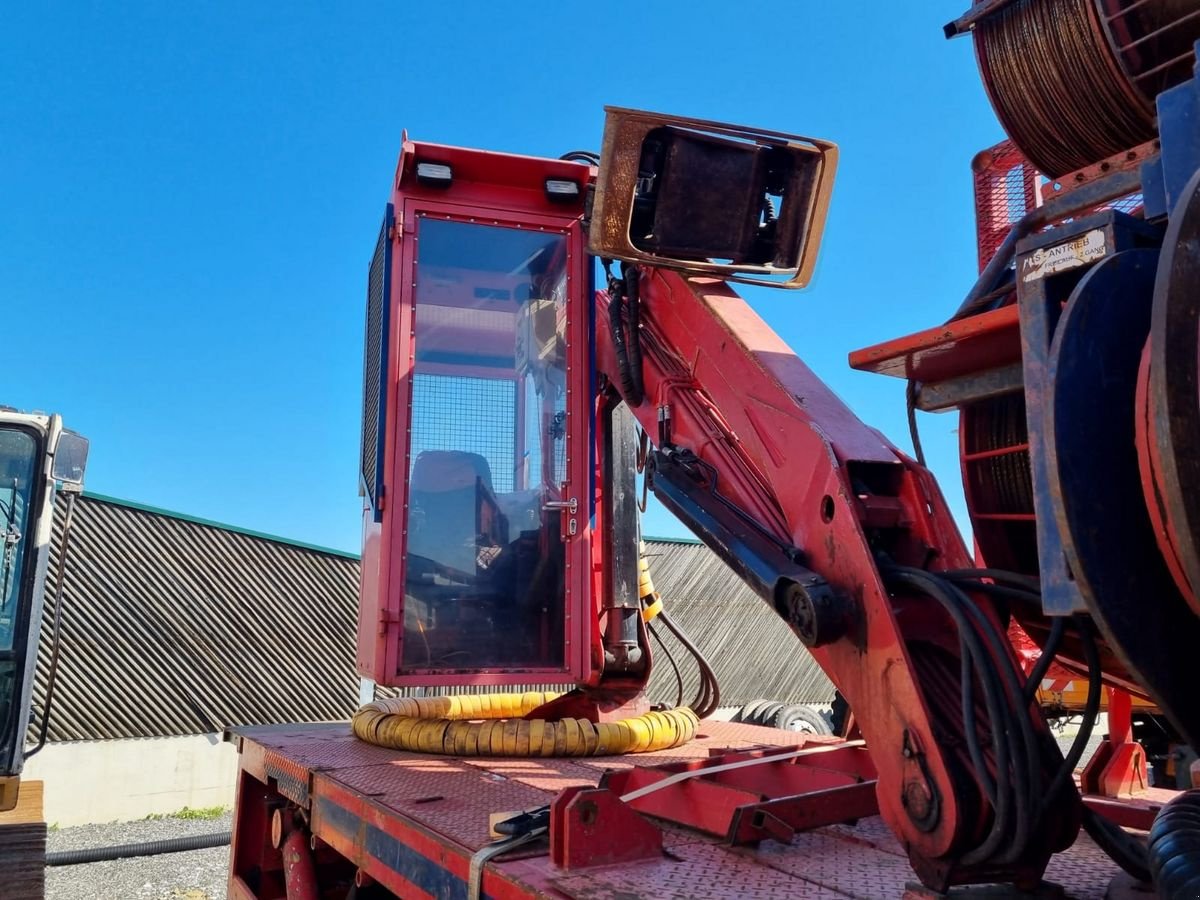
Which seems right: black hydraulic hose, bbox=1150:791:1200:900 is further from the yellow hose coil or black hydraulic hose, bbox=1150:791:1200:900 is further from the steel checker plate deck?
the yellow hose coil

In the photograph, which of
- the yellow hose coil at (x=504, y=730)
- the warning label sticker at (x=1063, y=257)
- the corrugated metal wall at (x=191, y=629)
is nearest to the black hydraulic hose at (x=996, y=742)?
the warning label sticker at (x=1063, y=257)

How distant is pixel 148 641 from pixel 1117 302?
10.3m

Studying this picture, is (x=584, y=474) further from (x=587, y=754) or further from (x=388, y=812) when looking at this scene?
(x=388, y=812)

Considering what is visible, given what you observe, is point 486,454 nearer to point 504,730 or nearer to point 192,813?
point 504,730

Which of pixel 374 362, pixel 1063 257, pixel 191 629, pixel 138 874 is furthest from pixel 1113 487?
pixel 191 629

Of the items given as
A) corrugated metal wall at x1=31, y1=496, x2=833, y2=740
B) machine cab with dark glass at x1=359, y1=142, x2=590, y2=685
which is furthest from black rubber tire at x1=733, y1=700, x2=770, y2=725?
corrugated metal wall at x1=31, y1=496, x2=833, y2=740

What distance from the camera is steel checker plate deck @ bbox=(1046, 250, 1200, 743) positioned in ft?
Answer: 4.63

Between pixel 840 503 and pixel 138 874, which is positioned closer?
pixel 840 503

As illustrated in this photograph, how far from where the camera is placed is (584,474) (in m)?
4.03

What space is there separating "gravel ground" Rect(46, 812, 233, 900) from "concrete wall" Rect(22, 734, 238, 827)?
1.63 feet

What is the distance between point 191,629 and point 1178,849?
10313 millimetres

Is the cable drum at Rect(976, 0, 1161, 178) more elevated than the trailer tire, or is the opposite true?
the cable drum at Rect(976, 0, 1161, 178)

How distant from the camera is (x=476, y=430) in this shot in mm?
3961

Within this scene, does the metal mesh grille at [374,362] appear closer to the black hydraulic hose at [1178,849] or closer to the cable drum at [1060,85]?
the cable drum at [1060,85]
